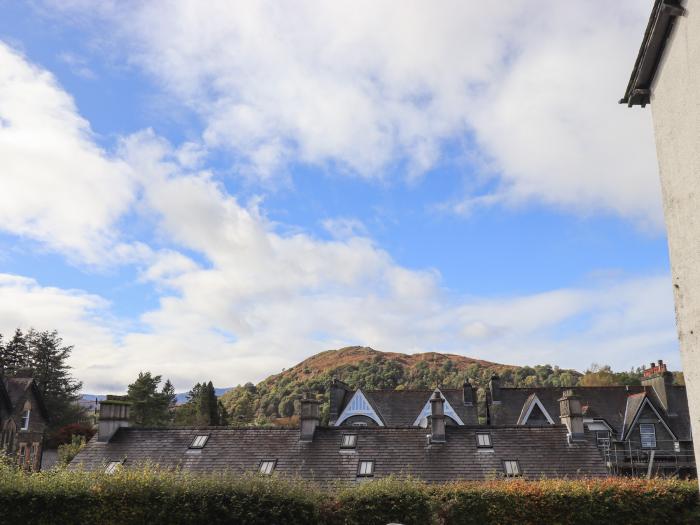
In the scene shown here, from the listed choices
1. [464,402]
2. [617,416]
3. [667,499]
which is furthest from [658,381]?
[667,499]

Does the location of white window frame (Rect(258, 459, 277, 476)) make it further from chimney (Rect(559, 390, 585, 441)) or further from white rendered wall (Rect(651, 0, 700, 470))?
white rendered wall (Rect(651, 0, 700, 470))

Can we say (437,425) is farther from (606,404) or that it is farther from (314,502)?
(606,404)

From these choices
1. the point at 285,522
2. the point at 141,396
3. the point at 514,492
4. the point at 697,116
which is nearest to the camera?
the point at 697,116

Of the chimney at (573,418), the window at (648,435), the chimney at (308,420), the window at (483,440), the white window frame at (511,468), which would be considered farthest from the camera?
the window at (648,435)

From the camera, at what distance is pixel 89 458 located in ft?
84.5

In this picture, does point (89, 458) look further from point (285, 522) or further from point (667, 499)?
point (667, 499)

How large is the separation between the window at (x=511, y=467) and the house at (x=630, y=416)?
17.8 metres

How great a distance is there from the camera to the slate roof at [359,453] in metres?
23.6

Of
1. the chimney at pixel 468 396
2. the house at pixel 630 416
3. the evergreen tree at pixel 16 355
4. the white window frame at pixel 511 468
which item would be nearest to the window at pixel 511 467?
the white window frame at pixel 511 468

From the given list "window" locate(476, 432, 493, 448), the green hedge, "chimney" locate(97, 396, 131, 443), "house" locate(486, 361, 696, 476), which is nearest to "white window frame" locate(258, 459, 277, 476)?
"chimney" locate(97, 396, 131, 443)

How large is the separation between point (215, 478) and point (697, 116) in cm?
1457

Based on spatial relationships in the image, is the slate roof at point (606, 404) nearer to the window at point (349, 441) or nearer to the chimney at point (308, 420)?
the window at point (349, 441)

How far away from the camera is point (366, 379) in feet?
385

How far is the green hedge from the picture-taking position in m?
15.2
